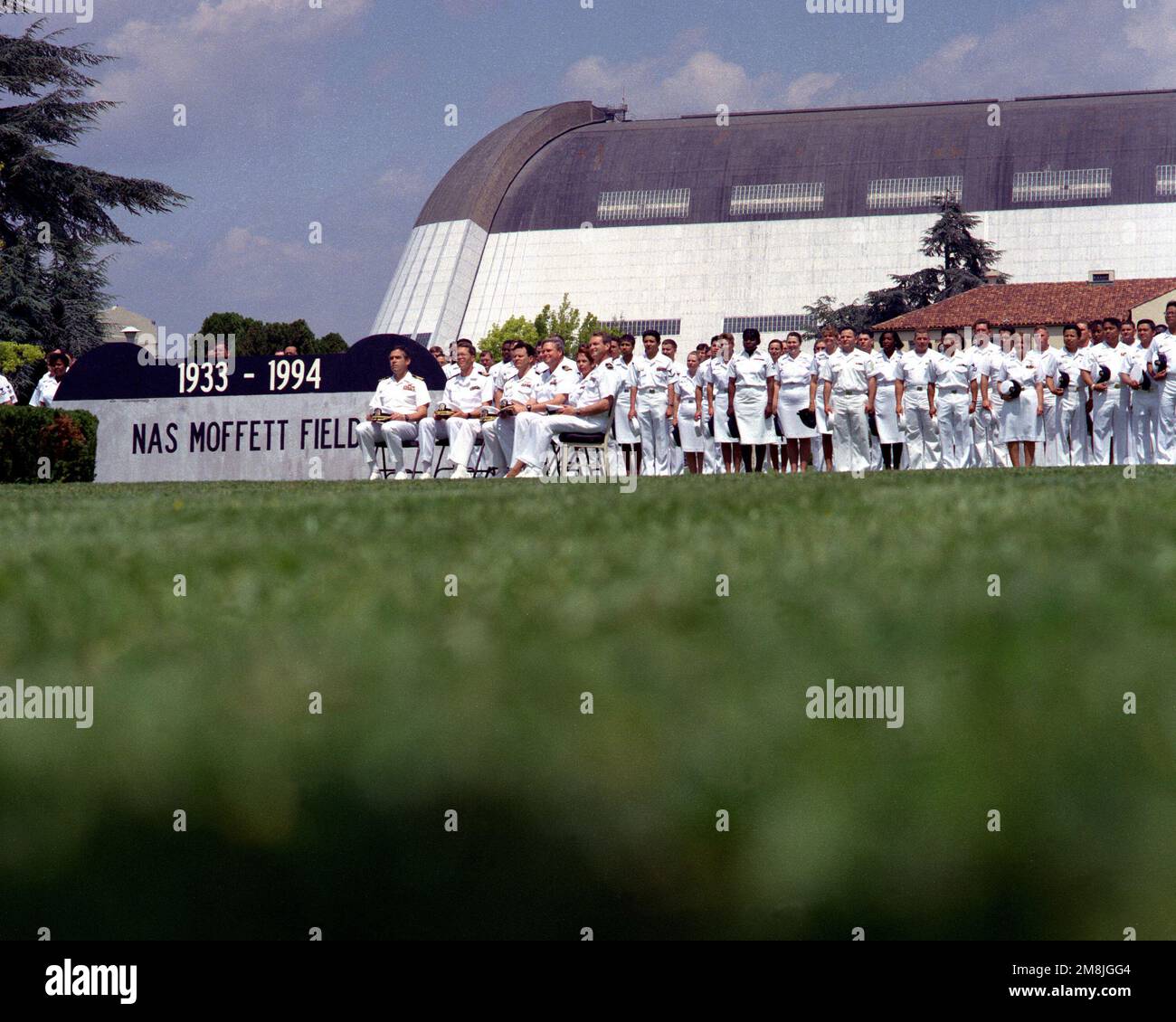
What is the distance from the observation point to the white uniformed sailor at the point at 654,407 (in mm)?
19109

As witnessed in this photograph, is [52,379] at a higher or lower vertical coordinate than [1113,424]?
higher

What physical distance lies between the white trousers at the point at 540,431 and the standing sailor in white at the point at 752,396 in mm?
3418

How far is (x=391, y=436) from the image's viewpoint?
16453mm

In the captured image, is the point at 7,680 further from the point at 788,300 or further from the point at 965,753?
the point at 788,300

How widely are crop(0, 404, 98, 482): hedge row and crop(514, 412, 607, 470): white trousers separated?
541 centimetres

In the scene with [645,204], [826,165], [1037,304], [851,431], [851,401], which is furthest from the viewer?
[645,204]

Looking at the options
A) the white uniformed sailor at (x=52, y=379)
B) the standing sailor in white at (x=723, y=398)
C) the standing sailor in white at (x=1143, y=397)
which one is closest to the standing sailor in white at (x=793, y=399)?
the standing sailor in white at (x=723, y=398)

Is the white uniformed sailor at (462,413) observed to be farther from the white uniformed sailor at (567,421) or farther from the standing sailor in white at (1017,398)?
the standing sailor in white at (1017,398)

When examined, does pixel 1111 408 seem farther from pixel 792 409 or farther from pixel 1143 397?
pixel 792 409

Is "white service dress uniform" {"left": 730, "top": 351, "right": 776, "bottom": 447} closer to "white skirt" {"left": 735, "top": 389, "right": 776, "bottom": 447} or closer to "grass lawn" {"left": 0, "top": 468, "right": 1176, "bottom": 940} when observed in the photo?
"white skirt" {"left": 735, "top": 389, "right": 776, "bottom": 447}

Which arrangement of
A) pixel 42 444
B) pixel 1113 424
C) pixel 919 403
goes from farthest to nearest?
1. pixel 919 403
2. pixel 1113 424
3. pixel 42 444

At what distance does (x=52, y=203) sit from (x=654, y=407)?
17872mm

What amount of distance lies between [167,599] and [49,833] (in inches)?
50.1

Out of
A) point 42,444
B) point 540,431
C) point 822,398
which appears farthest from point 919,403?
point 42,444
